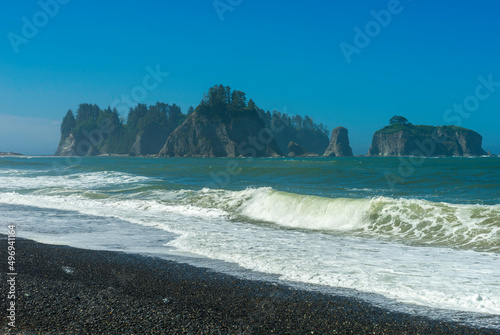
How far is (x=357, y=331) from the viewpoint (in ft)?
13.5

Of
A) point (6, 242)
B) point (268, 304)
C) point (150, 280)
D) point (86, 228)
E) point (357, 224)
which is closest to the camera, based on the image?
point (268, 304)

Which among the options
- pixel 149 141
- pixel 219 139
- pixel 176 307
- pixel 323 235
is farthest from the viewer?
pixel 149 141

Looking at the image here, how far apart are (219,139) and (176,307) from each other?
145 metres

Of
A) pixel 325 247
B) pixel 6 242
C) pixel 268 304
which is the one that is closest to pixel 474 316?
pixel 268 304

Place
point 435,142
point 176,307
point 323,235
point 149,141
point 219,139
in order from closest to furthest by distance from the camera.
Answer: point 176,307 < point 323,235 < point 219,139 < point 149,141 < point 435,142

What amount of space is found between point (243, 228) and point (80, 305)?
7270mm

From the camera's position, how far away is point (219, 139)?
148m

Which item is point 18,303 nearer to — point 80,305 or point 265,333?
point 80,305

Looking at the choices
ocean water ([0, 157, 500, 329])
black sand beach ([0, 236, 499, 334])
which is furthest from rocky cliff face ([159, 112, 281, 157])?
black sand beach ([0, 236, 499, 334])

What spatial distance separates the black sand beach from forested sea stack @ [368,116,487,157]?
184 meters

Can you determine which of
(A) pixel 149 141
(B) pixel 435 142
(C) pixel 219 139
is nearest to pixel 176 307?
(C) pixel 219 139

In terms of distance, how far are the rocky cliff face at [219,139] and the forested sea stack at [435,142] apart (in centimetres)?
7316

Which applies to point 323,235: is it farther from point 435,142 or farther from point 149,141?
point 435,142

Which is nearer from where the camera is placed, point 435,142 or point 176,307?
point 176,307
